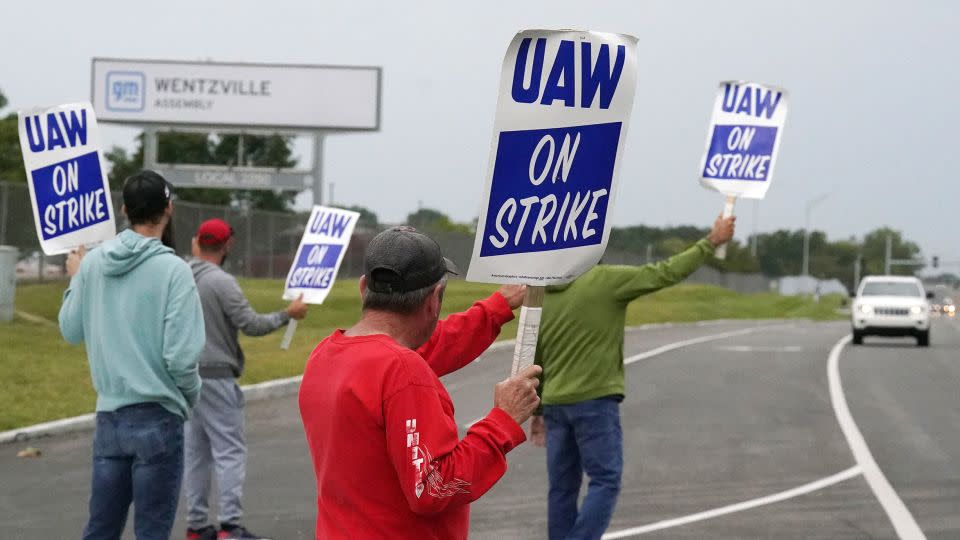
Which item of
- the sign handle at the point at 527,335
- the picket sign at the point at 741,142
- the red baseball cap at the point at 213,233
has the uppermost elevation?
the picket sign at the point at 741,142

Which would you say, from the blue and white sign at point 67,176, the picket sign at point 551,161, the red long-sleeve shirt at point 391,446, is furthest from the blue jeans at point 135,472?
the picket sign at point 551,161

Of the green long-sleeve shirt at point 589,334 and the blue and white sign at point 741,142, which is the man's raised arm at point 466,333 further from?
the blue and white sign at point 741,142

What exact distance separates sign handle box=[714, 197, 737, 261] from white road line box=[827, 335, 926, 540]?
2.81 meters

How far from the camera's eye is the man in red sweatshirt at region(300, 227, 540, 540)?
358 centimetres

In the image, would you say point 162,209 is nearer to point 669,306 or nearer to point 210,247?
point 210,247

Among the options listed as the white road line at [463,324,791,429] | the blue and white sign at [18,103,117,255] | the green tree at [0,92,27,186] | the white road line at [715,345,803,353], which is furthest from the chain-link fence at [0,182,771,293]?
the green tree at [0,92,27,186]

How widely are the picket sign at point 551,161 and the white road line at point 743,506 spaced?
5552 mm

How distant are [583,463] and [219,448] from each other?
2.21 meters

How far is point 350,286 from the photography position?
152 ft

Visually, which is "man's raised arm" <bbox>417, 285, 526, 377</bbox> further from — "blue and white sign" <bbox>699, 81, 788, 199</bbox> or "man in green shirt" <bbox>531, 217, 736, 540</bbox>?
"blue and white sign" <bbox>699, 81, 788, 199</bbox>

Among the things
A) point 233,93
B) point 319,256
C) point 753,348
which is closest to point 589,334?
point 319,256

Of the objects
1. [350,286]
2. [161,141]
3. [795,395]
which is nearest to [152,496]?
[795,395]

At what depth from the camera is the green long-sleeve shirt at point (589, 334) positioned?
7.38 m

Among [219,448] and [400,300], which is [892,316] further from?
[400,300]
